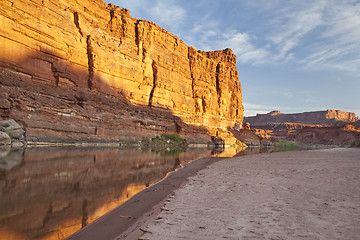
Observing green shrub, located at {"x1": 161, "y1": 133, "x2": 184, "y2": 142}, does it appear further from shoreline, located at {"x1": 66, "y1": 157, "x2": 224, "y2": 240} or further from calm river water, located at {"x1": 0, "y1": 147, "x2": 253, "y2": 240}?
shoreline, located at {"x1": 66, "y1": 157, "x2": 224, "y2": 240}

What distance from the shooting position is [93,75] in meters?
35.8

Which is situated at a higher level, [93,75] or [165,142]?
[93,75]

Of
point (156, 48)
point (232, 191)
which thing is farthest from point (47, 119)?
point (156, 48)

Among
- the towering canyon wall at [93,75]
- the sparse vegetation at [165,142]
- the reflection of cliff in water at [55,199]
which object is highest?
the towering canyon wall at [93,75]

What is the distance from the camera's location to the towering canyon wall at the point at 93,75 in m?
25.1

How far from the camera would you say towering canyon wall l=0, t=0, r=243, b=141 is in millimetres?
25062

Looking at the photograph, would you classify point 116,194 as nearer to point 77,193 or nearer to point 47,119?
point 77,193

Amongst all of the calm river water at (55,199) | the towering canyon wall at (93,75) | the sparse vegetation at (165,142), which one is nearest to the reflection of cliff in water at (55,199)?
the calm river water at (55,199)

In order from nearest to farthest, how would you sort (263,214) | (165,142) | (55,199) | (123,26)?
(263,214)
(55,199)
(123,26)
(165,142)

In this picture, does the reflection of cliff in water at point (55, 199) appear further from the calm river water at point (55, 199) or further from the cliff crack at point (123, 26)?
the cliff crack at point (123, 26)

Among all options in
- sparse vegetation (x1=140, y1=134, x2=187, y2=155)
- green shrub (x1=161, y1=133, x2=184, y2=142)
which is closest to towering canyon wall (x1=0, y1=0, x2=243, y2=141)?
sparse vegetation (x1=140, y1=134, x2=187, y2=155)

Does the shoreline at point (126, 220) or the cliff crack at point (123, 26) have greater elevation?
the cliff crack at point (123, 26)

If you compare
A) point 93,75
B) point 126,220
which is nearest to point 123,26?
point 93,75

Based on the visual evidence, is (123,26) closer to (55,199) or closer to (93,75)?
(93,75)
